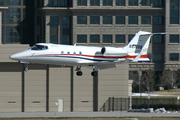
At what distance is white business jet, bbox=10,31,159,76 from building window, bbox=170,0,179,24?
229 feet

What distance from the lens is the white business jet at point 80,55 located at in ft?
162

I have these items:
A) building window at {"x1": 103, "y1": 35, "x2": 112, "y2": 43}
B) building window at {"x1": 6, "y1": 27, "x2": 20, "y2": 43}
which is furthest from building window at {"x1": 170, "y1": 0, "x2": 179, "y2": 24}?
building window at {"x1": 6, "y1": 27, "x2": 20, "y2": 43}

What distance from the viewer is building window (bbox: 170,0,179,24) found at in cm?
12471

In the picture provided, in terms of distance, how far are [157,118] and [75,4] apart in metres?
64.0

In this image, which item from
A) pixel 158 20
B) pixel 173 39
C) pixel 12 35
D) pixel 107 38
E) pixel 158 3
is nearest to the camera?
pixel 173 39

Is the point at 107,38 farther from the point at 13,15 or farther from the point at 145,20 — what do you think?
the point at 13,15

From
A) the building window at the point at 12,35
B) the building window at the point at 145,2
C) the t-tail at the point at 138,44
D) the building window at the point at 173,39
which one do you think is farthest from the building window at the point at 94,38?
the t-tail at the point at 138,44

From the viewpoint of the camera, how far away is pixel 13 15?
454 ft

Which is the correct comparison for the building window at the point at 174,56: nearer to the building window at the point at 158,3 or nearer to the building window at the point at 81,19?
the building window at the point at 158,3

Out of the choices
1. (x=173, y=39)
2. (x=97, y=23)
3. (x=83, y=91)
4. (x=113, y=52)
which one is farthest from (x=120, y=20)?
(x=113, y=52)

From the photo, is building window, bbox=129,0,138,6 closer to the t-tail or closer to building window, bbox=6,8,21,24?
building window, bbox=6,8,21,24

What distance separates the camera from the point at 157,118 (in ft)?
230

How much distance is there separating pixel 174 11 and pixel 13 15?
A: 178ft

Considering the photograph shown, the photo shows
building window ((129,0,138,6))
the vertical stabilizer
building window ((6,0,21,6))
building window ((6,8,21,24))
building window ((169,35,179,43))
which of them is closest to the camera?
the vertical stabilizer
